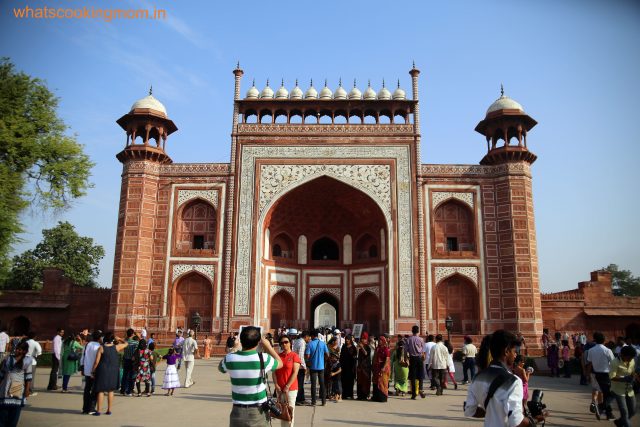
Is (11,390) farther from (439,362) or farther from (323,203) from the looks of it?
(323,203)

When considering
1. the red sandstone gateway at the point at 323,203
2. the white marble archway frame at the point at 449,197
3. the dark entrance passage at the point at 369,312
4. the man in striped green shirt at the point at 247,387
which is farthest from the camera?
the dark entrance passage at the point at 369,312

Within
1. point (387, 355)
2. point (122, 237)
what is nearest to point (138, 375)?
point (387, 355)

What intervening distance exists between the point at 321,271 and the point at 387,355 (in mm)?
15518

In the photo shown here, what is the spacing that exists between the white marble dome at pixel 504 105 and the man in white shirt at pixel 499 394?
21.0m

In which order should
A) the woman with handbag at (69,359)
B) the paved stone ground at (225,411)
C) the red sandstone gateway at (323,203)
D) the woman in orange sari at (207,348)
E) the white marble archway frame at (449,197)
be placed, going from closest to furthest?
the paved stone ground at (225,411)
the woman with handbag at (69,359)
the woman in orange sari at (207,348)
the red sandstone gateway at (323,203)
the white marble archway frame at (449,197)

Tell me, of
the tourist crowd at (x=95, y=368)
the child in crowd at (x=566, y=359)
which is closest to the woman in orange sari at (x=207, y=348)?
the tourist crowd at (x=95, y=368)

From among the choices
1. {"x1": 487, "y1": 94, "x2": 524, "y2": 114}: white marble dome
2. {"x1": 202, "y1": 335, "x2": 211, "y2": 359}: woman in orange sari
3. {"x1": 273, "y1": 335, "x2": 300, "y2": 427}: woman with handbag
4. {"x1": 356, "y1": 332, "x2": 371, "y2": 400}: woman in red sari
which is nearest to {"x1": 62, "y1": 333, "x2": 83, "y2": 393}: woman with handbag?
{"x1": 356, "y1": 332, "x2": 371, "y2": 400}: woman in red sari

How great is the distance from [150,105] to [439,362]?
Answer: 18.1 metres

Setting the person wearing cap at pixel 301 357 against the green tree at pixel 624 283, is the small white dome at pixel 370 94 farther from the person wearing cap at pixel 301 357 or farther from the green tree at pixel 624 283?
the green tree at pixel 624 283

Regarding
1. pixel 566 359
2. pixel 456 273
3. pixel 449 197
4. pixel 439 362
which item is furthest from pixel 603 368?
pixel 449 197

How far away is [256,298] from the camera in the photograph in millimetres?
21297

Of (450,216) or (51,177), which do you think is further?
(450,216)

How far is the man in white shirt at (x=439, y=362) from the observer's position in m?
10.2

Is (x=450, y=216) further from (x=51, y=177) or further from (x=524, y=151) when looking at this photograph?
(x=51, y=177)
